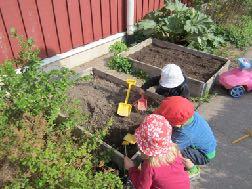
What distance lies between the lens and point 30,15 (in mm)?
4953

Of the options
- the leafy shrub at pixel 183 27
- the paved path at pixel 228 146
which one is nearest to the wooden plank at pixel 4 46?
the leafy shrub at pixel 183 27

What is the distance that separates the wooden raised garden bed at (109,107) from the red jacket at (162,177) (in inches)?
30.9

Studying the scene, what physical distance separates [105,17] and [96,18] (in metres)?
0.22

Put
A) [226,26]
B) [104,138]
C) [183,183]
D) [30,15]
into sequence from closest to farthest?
[183,183], [104,138], [30,15], [226,26]

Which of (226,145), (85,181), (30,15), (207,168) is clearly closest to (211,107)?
(226,145)

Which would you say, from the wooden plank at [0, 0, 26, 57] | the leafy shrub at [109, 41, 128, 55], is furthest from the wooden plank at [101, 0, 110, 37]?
→ the wooden plank at [0, 0, 26, 57]

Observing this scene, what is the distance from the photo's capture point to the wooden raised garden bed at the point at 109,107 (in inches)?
153

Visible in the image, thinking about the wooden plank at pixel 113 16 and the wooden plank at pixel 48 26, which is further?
the wooden plank at pixel 113 16

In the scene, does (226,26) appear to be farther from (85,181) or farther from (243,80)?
(85,181)

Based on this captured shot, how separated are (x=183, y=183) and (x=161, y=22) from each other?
4162 millimetres

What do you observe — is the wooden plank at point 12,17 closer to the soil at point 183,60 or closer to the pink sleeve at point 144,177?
the soil at point 183,60

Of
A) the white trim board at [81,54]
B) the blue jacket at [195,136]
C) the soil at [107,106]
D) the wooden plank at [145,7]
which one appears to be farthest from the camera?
the wooden plank at [145,7]

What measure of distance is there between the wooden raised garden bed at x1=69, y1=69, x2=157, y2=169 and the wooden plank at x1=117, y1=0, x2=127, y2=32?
5.65 feet

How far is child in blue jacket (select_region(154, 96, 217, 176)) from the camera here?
3072mm
